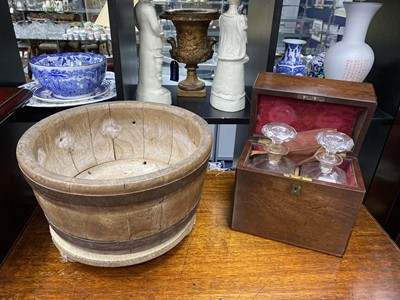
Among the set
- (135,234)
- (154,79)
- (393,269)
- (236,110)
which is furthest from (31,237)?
(393,269)

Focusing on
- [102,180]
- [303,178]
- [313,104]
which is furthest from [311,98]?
[102,180]

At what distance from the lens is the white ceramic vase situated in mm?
740

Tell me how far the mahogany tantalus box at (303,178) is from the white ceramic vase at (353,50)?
0.10 metres

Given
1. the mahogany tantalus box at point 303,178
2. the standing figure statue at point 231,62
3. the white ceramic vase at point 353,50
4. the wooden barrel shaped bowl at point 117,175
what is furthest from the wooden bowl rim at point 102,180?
the white ceramic vase at point 353,50

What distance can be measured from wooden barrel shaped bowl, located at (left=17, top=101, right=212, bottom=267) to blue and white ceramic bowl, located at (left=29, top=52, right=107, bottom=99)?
3.4 inches

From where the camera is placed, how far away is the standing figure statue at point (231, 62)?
2.43 feet

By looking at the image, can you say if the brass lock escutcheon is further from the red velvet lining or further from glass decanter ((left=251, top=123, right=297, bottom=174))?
the red velvet lining

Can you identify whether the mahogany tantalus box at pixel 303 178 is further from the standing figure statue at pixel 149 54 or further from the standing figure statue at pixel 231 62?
the standing figure statue at pixel 149 54

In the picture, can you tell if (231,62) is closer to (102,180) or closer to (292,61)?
(292,61)

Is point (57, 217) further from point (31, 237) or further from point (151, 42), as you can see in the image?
point (151, 42)

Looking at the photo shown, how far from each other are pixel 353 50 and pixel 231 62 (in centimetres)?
29

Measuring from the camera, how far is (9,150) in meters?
0.69

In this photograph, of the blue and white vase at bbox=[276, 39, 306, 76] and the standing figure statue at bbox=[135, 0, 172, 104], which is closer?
the standing figure statue at bbox=[135, 0, 172, 104]

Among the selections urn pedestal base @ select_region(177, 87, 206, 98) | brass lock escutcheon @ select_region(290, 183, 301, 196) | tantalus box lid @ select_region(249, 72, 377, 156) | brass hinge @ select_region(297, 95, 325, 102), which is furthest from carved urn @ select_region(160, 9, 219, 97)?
brass lock escutcheon @ select_region(290, 183, 301, 196)
